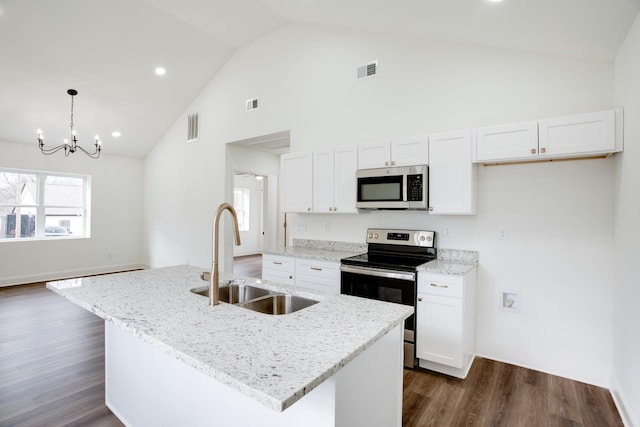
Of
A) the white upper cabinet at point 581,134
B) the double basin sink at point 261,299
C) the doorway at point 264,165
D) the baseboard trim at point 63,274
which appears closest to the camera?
the double basin sink at point 261,299

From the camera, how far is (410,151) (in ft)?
10.4

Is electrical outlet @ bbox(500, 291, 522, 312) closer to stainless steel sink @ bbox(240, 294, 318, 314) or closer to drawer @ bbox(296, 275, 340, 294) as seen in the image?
drawer @ bbox(296, 275, 340, 294)

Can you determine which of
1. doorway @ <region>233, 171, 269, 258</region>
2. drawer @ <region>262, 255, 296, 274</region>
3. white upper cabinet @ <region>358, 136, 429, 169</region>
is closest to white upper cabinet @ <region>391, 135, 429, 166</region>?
white upper cabinet @ <region>358, 136, 429, 169</region>

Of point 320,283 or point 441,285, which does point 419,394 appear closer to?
point 441,285

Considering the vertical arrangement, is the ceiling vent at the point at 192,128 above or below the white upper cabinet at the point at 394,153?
above

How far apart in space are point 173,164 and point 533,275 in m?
6.24

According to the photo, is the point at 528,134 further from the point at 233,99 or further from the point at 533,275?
the point at 233,99

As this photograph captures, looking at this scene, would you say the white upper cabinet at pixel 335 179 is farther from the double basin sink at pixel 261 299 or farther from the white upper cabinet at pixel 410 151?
the double basin sink at pixel 261 299

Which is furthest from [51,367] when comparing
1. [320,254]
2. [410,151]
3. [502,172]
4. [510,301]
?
[502,172]

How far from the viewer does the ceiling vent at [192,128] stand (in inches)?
236

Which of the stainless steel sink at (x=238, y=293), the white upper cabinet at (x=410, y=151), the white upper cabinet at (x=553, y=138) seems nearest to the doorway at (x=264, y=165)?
the white upper cabinet at (x=410, y=151)

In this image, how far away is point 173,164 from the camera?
6578mm

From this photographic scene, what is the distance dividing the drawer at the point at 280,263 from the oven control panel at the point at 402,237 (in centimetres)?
91

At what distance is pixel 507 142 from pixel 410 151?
82 cm
